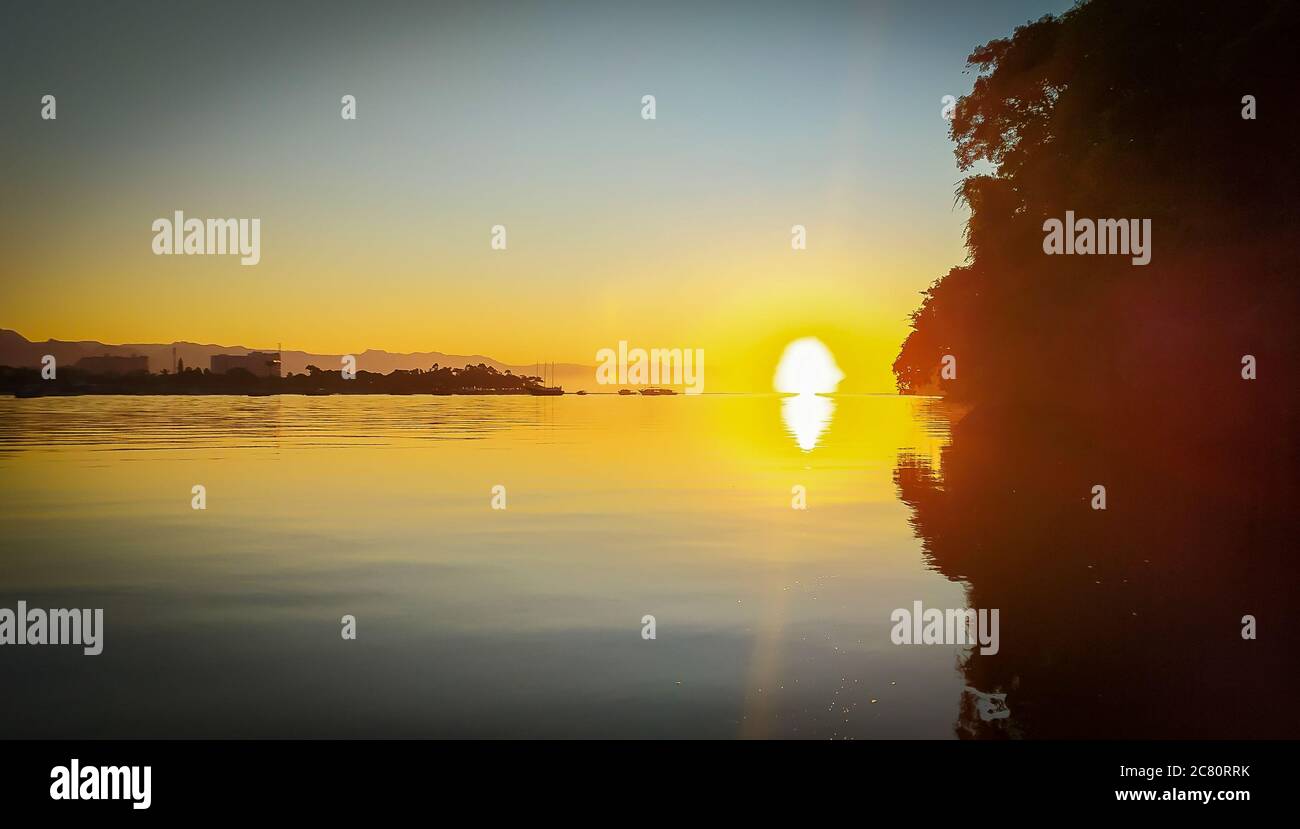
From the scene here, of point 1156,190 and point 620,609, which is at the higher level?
point 1156,190

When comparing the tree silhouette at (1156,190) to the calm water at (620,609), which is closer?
the calm water at (620,609)

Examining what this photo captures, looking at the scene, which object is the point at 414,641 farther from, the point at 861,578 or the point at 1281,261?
the point at 1281,261

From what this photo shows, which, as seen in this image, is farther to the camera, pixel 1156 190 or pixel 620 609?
pixel 1156 190

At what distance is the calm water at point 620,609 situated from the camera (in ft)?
25.1

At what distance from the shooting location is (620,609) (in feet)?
37.1

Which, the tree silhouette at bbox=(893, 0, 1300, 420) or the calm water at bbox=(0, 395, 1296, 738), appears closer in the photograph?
the calm water at bbox=(0, 395, 1296, 738)

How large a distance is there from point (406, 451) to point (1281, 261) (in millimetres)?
26990

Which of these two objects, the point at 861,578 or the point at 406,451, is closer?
the point at 861,578

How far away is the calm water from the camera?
7648 millimetres

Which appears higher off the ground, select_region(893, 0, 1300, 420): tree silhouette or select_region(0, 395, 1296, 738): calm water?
select_region(893, 0, 1300, 420): tree silhouette

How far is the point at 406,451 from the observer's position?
3656cm

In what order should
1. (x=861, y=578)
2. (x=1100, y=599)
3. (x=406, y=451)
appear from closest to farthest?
(x=1100, y=599), (x=861, y=578), (x=406, y=451)
